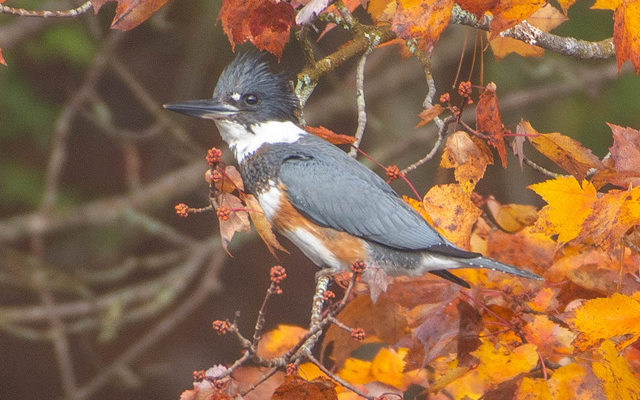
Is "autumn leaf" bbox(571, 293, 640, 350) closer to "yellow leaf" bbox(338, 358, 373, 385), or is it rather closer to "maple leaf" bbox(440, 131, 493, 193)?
"maple leaf" bbox(440, 131, 493, 193)

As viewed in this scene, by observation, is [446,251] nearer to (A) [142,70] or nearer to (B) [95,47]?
(B) [95,47]

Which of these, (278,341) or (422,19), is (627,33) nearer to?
(422,19)

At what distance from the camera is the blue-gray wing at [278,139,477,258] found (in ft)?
7.36

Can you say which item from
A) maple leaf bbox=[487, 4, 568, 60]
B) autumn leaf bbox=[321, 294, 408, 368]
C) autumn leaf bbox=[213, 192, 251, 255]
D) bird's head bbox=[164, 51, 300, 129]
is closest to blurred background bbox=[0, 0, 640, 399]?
bird's head bbox=[164, 51, 300, 129]

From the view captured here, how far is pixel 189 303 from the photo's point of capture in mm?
4211

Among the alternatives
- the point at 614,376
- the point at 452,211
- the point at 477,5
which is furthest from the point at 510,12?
the point at 614,376

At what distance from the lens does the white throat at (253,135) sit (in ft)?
7.75

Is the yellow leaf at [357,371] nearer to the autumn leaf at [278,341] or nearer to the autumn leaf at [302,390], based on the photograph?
the autumn leaf at [278,341]

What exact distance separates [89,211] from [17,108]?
29.8 inches

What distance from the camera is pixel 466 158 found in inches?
76.4

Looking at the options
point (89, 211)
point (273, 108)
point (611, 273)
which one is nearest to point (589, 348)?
→ point (611, 273)

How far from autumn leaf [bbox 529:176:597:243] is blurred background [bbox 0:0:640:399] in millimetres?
2158

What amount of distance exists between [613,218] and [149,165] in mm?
4000

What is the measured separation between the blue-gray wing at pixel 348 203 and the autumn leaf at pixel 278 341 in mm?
300
